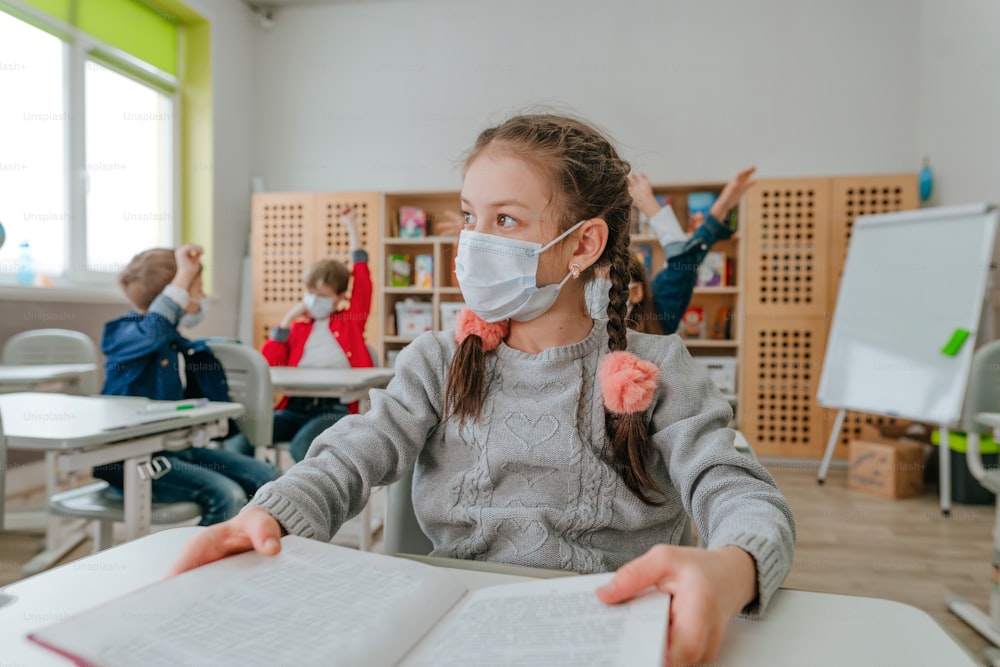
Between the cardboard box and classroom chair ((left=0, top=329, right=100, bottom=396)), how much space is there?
412 centimetres

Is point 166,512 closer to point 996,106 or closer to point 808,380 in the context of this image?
point 808,380

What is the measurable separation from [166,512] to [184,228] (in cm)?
393

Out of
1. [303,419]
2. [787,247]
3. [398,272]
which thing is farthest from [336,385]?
[787,247]

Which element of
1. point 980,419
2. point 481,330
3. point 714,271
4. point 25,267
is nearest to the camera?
point 481,330

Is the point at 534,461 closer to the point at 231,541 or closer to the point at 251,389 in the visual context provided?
the point at 231,541

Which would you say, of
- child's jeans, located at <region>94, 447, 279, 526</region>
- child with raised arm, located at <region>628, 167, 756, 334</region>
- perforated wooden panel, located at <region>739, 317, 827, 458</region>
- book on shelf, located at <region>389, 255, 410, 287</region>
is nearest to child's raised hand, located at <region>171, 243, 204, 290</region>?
child's jeans, located at <region>94, 447, 279, 526</region>

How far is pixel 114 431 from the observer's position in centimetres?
159

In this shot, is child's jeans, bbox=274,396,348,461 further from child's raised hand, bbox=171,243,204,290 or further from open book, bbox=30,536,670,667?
open book, bbox=30,536,670,667

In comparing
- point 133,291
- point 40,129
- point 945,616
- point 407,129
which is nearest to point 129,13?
point 40,129

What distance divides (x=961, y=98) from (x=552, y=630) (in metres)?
4.95

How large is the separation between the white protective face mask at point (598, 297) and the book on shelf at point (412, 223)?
420cm

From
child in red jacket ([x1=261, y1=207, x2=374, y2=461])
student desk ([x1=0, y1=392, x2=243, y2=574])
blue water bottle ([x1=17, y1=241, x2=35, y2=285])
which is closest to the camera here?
student desk ([x1=0, y1=392, x2=243, y2=574])

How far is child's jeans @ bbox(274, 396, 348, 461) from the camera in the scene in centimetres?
282

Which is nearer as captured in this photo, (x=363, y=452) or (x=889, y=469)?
(x=363, y=452)
